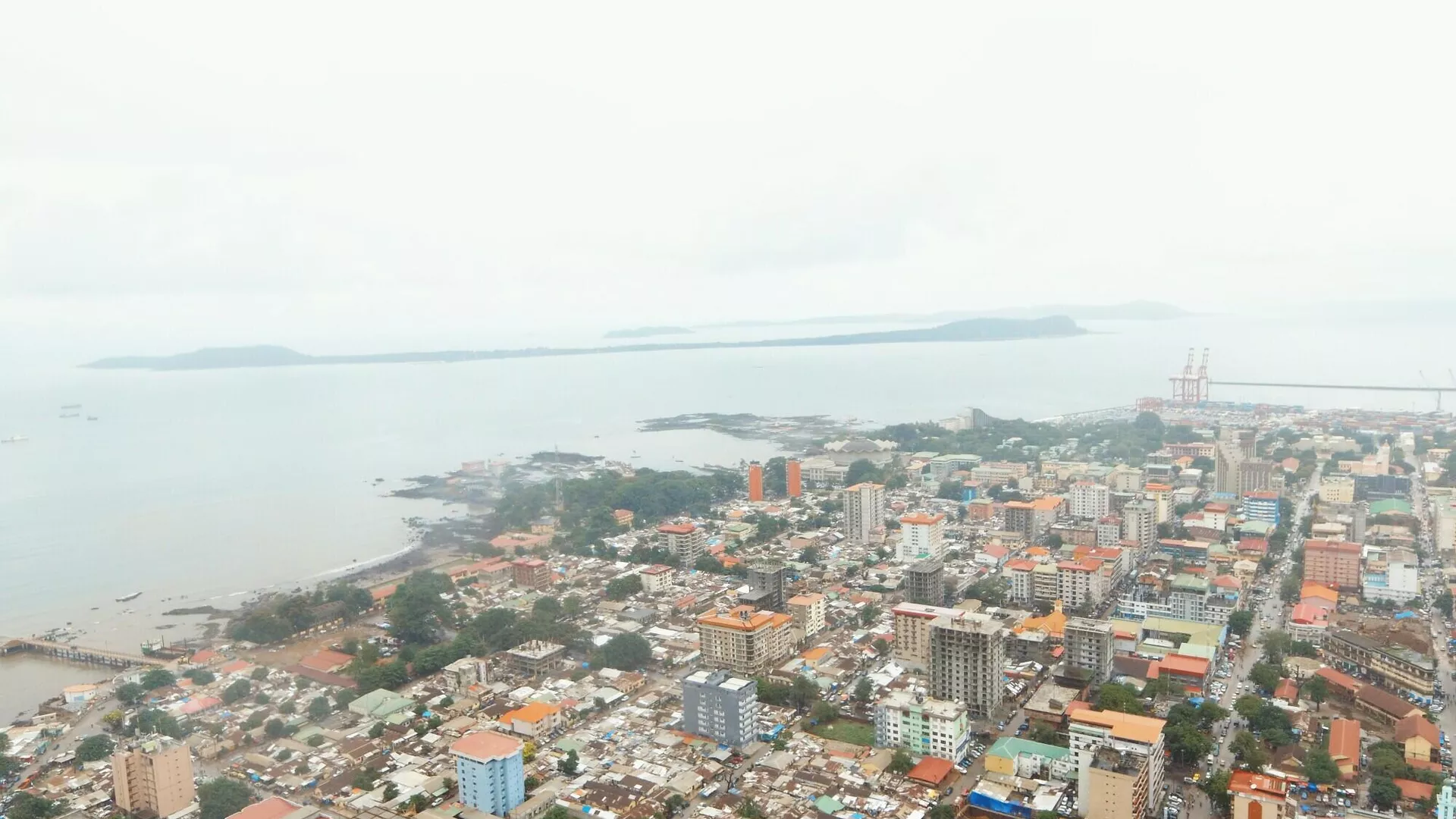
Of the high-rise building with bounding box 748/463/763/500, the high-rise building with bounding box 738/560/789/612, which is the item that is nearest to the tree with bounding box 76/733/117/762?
the high-rise building with bounding box 738/560/789/612

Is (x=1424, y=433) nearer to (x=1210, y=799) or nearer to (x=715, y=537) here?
(x=715, y=537)

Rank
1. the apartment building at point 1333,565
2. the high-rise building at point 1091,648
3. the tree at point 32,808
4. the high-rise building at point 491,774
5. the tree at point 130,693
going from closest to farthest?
the high-rise building at point 491,774 < the tree at point 32,808 < the tree at point 130,693 < the high-rise building at point 1091,648 < the apartment building at point 1333,565

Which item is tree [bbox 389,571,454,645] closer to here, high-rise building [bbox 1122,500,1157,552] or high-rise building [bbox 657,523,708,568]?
high-rise building [bbox 657,523,708,568]

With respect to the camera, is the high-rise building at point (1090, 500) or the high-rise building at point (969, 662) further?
the high-rise building at point (1090, 500)

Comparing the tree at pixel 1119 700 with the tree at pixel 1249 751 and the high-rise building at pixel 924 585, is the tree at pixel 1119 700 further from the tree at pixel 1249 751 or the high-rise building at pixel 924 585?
the high-rise building at pixel 924 585

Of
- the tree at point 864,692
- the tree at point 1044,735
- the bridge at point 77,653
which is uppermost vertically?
the tree at point 1044,735

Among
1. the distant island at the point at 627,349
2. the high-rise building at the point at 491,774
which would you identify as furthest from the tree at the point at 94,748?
the distant island at the point at 627,349

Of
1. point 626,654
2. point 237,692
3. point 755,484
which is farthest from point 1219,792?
point 755,484

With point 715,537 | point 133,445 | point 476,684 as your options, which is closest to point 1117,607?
point 715,537
